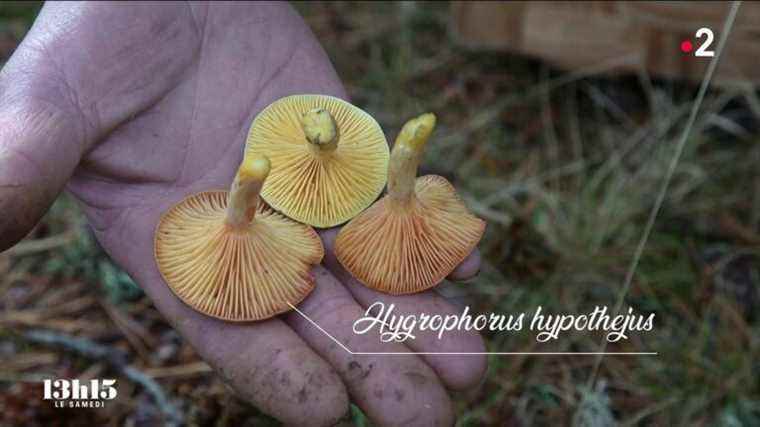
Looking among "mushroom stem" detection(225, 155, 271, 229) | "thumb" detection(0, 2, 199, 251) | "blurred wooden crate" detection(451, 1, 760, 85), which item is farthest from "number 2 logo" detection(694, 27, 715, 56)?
"mushroom stem" detection(225, 155, 271, 229)

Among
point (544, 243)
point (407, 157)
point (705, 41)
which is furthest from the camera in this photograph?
point (705, 41)

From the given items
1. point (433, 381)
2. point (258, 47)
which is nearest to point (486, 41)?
point (258, 47)

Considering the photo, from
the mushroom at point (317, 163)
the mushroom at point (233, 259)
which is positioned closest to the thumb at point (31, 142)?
the mushroom at point (233, 259)

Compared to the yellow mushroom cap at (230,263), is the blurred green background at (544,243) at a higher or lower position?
lower

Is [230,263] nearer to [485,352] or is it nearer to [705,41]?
[485,352]

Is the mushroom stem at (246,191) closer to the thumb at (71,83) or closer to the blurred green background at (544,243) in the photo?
the thumb at (71,83)

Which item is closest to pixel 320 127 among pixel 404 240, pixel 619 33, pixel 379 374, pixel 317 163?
pixel 317 163
